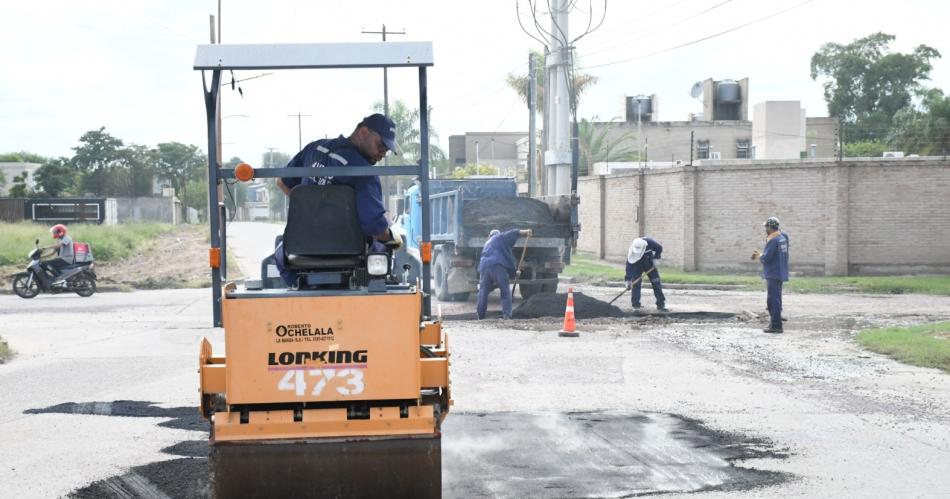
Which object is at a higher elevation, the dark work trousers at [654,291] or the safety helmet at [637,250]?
the safety helmet at [637,250]

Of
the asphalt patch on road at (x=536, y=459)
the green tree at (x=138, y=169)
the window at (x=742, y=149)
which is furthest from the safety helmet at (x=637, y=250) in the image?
the green tree at (x=138, y=169)

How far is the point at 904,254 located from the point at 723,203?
4.98 meters

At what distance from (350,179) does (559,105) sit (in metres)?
16.2

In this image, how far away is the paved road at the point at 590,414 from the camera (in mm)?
6863

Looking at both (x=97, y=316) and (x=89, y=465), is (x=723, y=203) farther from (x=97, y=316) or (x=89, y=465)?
(x=89, y=465)

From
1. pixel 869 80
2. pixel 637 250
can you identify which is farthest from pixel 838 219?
pixel 869 80

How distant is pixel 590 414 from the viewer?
30.0ft

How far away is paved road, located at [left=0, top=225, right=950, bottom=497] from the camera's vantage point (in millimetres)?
6863

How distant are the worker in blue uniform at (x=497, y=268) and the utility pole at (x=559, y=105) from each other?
431cm

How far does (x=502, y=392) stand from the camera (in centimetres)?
1034

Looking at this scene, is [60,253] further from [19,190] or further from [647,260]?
[19,190]

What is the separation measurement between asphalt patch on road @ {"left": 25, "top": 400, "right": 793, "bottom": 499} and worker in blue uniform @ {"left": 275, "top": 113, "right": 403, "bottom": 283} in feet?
4.26

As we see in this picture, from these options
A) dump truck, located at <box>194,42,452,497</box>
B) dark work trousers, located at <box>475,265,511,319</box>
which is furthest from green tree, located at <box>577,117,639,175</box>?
dump truck, located at <box>194,42,452,497</box>

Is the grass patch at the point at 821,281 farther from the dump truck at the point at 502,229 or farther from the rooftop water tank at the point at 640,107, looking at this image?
the rooftop water tank at the point at 640,107
